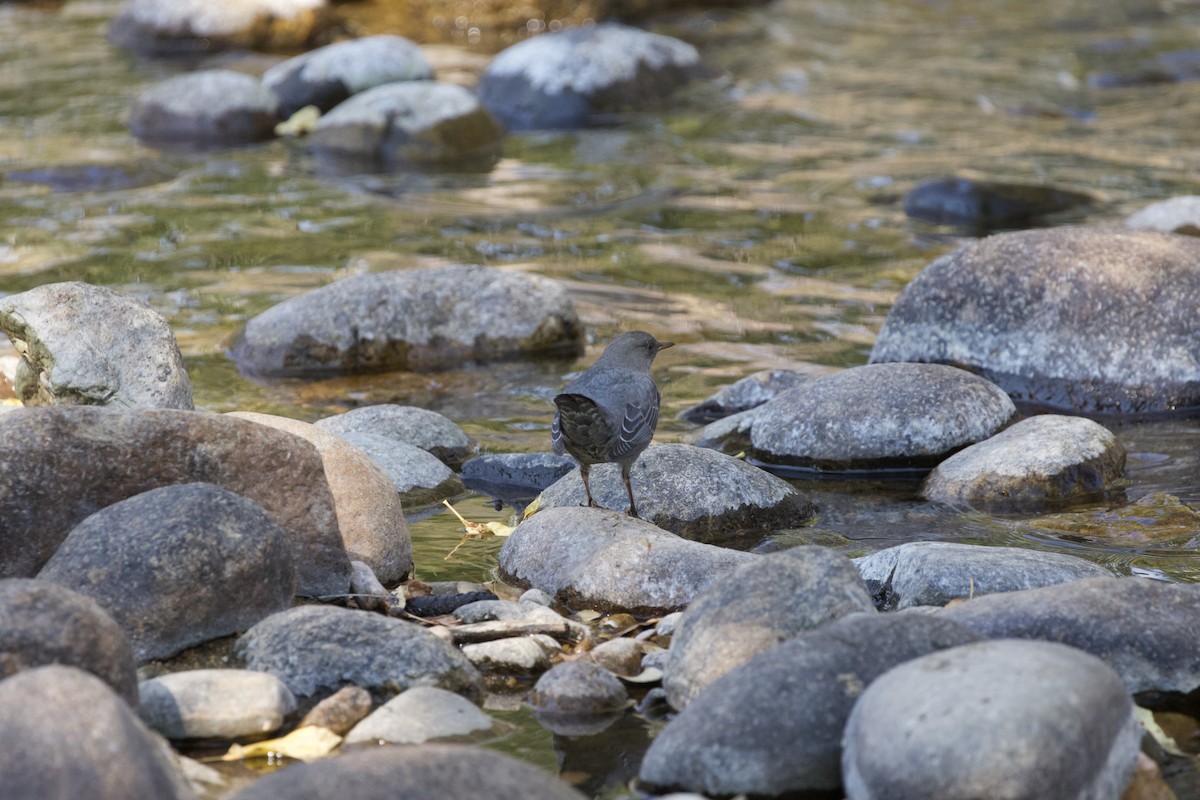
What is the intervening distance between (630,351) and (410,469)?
1.10 meters

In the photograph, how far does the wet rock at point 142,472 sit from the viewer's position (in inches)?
178

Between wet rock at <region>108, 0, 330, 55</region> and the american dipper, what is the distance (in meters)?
13.3

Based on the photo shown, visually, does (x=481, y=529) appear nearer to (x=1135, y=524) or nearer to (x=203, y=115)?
(x=1135, y=524)

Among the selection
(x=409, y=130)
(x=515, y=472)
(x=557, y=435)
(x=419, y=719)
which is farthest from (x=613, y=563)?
(x=409, y=130)

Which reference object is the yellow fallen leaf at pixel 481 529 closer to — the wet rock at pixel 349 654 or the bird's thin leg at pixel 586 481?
the bird's thin leg at pixel 586 481

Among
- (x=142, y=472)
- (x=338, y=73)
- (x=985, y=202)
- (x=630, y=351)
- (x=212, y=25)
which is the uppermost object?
(x=212, y=25)

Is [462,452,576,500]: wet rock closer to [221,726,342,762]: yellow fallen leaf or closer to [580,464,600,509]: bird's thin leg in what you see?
[580,464,600,509]: bird's thin leg

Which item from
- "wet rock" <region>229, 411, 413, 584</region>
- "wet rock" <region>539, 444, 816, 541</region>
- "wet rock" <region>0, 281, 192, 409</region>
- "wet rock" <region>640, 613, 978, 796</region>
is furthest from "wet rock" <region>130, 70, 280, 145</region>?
"wet rock" <region>640, 613, 978, 796</region>

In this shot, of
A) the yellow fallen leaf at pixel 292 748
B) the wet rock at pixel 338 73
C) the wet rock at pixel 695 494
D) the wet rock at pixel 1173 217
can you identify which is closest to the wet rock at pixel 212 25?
the wet rock at pixel 338 73

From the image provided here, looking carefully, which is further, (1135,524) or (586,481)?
(1135,524)

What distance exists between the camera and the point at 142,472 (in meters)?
4.64

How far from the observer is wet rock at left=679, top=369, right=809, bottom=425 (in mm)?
7465

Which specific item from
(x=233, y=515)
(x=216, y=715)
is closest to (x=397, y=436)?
(x=233, y=515)

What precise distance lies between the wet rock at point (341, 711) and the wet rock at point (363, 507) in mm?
1163
